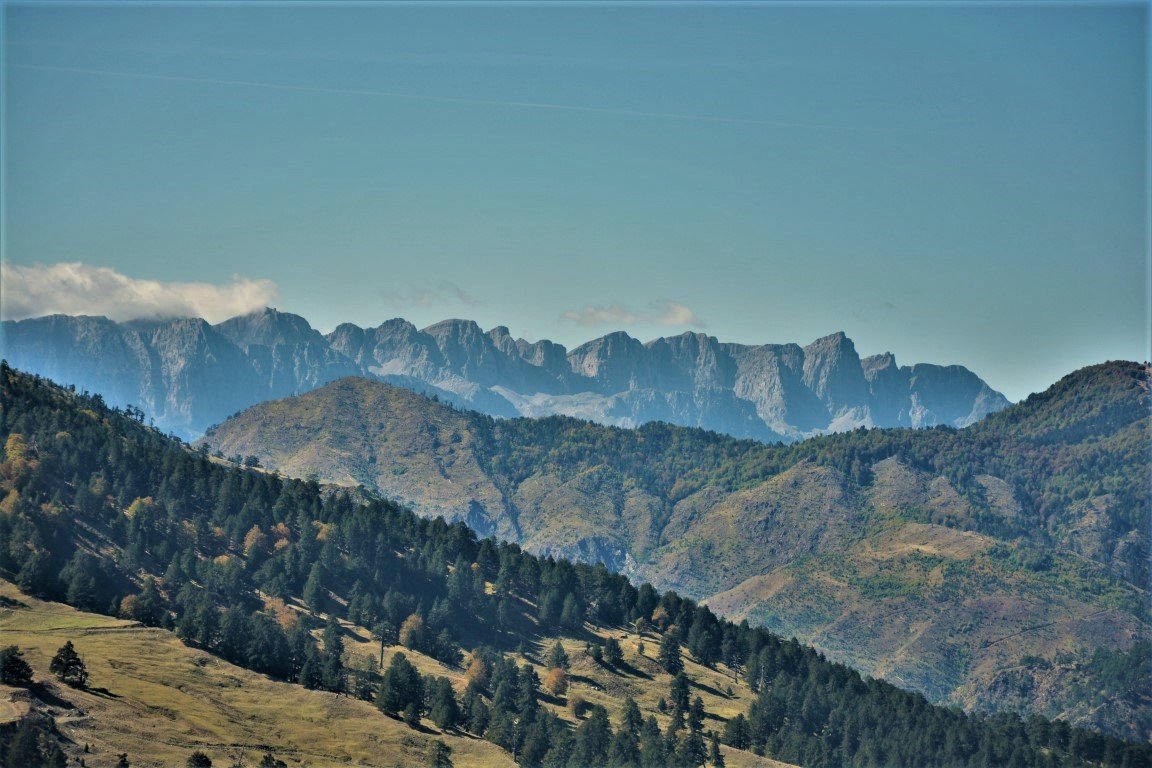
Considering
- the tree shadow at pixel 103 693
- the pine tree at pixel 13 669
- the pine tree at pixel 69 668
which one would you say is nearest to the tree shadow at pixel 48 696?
the pine tree at pixel 13 669

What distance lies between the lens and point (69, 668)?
615 feet

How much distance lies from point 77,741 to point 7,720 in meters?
9.74

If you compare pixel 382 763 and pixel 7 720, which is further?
pixel 382 763

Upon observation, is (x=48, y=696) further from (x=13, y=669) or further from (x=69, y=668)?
(x=69, y=668)

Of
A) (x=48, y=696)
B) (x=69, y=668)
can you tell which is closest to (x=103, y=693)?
(x=69, y=668)

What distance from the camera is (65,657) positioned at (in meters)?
188

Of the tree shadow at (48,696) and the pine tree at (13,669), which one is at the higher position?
the pine tree at (13,669)

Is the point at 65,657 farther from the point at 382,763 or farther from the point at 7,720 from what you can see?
the point at 382,763

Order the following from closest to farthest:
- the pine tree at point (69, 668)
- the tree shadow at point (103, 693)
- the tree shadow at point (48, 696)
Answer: the tree shadow at point (48, 696) → the tree shadow at point (103, 693) → the pine tree at point (69, 668)

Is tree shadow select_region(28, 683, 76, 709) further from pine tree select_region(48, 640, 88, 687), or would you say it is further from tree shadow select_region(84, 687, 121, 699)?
tree shadow select_region(84, 687, 121, 699)

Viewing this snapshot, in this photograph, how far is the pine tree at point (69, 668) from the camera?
611 ft

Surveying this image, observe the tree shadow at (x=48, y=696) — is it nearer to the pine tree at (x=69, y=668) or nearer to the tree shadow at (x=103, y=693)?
the pine tree at (x=69, y=668)

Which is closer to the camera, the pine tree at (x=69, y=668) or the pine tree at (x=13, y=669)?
the pine tree at (x=13, y=669)

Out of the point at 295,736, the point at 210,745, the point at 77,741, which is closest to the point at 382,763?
the point at 295,736
